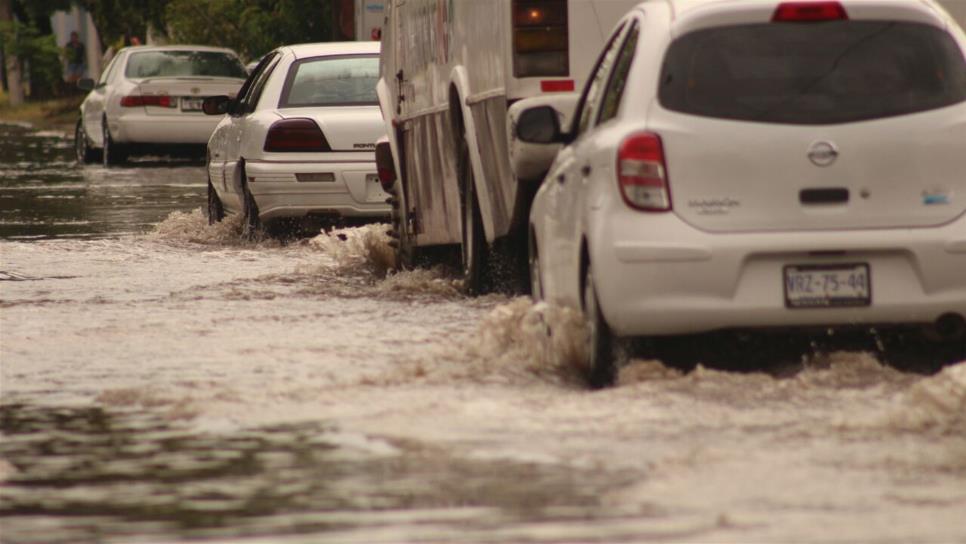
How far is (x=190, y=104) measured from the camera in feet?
102

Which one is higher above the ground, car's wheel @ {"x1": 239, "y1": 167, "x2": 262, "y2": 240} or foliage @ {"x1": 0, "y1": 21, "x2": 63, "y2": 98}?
car's wheel @ {"x1": 239, "y1": 167, "x2": 262, "y2": 240}

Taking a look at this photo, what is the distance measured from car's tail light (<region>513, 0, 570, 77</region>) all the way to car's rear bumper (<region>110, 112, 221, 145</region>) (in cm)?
2022

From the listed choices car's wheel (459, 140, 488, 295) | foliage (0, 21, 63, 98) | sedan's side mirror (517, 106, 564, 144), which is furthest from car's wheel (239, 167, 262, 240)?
foliage (0, 21, 63, 98)

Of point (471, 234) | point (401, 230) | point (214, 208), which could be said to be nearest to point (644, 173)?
point (471, 234)

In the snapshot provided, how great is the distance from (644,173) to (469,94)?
3894 mm

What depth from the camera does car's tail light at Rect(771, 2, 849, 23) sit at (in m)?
8.79

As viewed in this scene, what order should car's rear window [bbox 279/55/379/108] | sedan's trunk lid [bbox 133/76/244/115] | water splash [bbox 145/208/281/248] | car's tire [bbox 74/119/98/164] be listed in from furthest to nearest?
1. car's tire [bbox 74/119/98/164]
2. sedan's trunk lid [bbox 133/76/244/115]
3. water splash [bbox 145/208/281/248]
4. car's rear window [bbox 279/55/379/108]

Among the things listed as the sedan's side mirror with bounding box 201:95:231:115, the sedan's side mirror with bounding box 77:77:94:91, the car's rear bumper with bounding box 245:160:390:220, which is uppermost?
the sedan's side mirror with bounding box 201:95:231:115

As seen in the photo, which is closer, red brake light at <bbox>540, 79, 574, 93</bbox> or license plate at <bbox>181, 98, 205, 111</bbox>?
red brake light at <bbox>540, 79, 574, 93</bbox>

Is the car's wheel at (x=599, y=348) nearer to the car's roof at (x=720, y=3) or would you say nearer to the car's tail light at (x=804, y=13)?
the car's roof at (x=720, y=3)

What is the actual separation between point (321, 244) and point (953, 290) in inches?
318

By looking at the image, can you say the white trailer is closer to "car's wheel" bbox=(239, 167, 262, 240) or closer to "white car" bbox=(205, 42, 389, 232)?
"white car" bbox=(205, 42, 389, 232)

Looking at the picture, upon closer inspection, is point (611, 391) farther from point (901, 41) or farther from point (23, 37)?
point (23, 37)

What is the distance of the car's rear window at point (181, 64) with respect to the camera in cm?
3145
